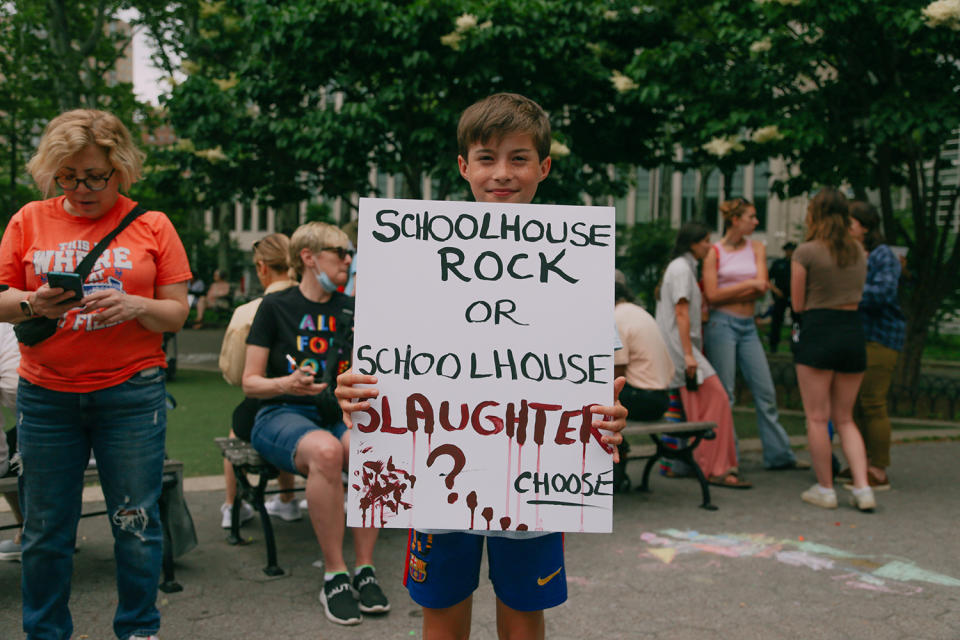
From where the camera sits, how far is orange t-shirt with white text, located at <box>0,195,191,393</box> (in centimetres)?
299

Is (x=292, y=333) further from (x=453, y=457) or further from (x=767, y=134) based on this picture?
(x=767, y=134)

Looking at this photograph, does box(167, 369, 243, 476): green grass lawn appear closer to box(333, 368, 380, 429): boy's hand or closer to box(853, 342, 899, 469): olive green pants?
box(333, 368, 380, 429): boy's hand

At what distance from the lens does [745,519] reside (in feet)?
17.8

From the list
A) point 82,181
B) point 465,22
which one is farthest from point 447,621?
point 465,22

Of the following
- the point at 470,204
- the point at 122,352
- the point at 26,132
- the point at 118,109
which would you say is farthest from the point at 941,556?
the point at 118,109

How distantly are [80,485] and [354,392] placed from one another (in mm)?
1559

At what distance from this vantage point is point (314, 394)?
4.05m

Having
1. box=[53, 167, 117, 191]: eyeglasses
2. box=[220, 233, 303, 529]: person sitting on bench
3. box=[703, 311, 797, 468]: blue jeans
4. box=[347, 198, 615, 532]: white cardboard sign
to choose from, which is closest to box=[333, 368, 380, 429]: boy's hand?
box=[347, 198, 615, 532]: white cardboard sign

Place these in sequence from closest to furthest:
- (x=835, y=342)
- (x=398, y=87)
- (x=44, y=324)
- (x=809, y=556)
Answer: (x=44, y=324) < (x=809, y=556) < (x=835, y=342) < (x=398, y=87)

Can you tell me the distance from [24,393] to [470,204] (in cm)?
188

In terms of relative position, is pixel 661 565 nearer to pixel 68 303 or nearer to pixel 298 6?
pixel 68 303

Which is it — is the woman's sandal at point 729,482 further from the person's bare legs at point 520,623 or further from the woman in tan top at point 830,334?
the person's bare legs at point 520,623

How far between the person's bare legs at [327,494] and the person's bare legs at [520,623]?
155 cm

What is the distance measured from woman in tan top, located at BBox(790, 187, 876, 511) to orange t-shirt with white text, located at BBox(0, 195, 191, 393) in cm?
414
